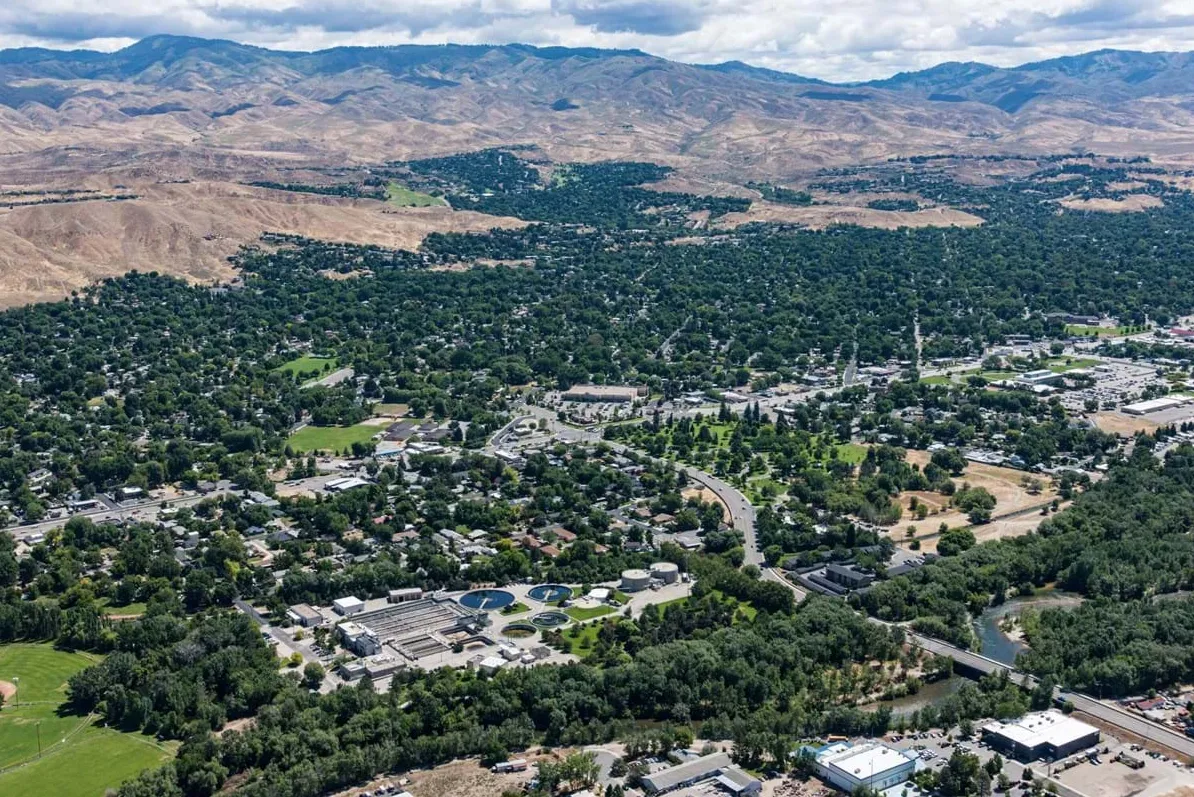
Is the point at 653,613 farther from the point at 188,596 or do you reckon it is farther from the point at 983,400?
the point at 983,400

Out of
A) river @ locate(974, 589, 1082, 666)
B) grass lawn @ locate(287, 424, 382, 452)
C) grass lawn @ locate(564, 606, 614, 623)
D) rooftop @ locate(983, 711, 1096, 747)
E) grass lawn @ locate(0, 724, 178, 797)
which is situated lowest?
grass lawn @ locate(0, 724, 178, 797)

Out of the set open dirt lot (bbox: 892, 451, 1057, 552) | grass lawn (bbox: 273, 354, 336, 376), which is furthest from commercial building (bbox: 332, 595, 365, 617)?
grass lawn (bbox: 273, 354, 336, 376)

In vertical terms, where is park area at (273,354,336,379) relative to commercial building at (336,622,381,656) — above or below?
above

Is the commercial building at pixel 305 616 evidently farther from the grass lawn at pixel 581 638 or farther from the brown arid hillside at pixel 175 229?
the brown arid hillside at pixel 175 229

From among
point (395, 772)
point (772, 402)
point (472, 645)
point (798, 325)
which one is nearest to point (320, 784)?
point (395, 772)

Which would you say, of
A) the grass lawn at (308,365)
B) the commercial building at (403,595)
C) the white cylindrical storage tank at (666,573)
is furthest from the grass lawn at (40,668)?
the grass lawn at (308,365)

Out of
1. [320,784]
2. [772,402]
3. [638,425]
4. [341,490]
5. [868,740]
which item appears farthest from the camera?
[772,402]

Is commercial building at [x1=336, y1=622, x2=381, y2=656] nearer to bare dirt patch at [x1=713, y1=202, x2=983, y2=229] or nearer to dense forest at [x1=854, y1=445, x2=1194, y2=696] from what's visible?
dense forest at [x1=854, y1=445, x2=1194, y2=696]
